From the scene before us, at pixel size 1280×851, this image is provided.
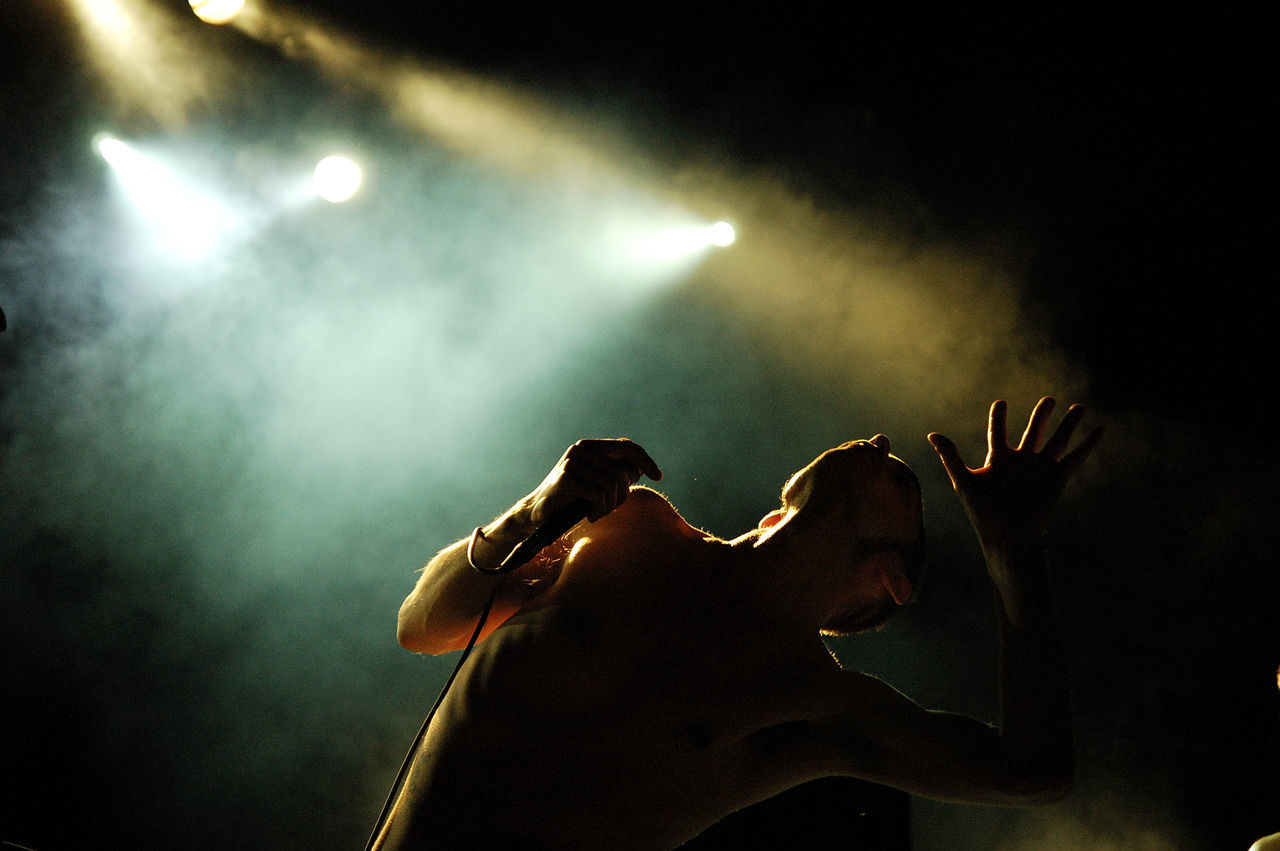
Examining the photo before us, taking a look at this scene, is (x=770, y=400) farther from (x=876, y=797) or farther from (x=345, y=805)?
(x=345, y=805)

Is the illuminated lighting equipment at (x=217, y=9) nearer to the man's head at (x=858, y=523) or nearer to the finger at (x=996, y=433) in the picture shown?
the man's head at (x=858, y=523)

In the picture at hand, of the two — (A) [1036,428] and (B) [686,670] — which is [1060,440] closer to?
(A) [1036,428]

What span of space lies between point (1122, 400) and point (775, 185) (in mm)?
2167

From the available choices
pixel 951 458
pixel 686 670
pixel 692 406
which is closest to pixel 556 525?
pixel 686 670

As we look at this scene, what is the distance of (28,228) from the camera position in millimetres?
4039

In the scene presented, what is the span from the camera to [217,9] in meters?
3.88

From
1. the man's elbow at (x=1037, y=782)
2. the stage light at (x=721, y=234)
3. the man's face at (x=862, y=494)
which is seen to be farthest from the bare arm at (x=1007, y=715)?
the stage light at (x=721, y=234)

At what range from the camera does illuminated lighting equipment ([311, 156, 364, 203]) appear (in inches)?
178

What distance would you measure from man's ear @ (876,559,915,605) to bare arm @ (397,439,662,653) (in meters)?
0.74

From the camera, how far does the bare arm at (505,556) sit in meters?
1.24

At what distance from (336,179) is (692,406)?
8.62 ft

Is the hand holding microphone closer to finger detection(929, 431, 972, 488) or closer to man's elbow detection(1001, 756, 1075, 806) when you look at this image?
finger detection(929, 431, 972, 488)

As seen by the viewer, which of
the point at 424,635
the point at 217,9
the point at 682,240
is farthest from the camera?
the point at 682,240

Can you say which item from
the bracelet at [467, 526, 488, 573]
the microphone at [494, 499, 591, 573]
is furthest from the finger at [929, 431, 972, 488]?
the bracelet at [467, 526, 488, 573]
